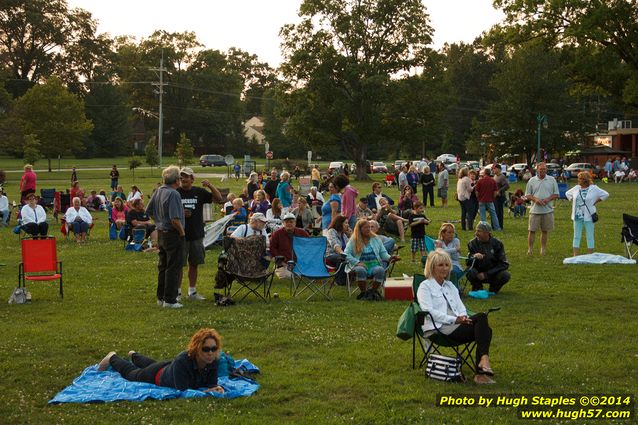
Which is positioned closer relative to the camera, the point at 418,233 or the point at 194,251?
the point at 194,251

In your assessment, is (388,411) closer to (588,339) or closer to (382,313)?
(588,339)

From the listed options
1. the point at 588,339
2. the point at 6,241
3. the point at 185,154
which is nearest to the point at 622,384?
the point at 588,339

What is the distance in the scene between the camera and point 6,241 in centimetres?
1914

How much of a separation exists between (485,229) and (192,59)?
8438 cm

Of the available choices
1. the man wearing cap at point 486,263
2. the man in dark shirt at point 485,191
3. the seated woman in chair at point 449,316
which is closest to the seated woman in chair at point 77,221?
the man in dark shirt at point 485,191

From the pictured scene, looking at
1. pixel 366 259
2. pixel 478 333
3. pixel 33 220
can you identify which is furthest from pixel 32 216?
pixel 478 333

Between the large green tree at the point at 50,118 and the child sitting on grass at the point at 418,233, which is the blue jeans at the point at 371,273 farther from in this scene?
the large green tree at the point at 50,118

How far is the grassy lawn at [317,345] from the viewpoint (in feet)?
20.9

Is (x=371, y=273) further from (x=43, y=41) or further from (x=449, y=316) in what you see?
(x=43, y=41)

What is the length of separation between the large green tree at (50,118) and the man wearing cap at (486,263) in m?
54.7

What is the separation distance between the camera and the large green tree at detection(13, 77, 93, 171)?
6172 cm

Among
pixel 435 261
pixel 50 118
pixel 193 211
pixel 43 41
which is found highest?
pixel 43 41

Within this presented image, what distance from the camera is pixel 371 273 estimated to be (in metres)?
11.3

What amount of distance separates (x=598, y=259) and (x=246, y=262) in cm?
672
